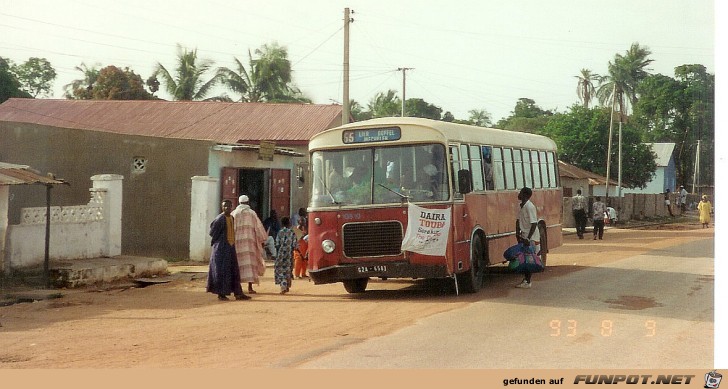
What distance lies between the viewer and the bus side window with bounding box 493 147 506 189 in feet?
47.5

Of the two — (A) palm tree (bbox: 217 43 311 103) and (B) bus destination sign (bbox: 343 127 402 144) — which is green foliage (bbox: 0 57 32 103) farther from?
(B) bus destination sign (bbox: 343 127 402 144)

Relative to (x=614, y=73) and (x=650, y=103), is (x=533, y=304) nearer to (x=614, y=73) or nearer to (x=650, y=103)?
(x=614, y=73)

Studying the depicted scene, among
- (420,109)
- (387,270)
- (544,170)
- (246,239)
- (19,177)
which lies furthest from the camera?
(420,109)

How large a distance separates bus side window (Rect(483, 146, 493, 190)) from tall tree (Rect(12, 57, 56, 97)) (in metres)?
18.2

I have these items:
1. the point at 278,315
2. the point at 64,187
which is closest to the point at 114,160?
the point at 64,187

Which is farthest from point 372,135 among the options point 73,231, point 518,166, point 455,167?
point 73,231

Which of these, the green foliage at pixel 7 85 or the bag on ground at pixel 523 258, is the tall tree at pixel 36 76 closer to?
the green foliage at pixel 7 85

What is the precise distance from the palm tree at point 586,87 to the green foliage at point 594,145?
18904 millimetres

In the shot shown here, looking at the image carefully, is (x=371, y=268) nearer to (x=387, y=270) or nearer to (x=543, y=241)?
(x=387, y=270)

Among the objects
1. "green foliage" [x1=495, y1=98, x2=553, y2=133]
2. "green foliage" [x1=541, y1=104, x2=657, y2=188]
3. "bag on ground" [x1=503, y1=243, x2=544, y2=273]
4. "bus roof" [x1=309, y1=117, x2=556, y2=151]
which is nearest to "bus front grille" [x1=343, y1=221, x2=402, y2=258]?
"bus roof" [x1=309, y1=117, x2=556, y2=151]

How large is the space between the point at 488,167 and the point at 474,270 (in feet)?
5.81

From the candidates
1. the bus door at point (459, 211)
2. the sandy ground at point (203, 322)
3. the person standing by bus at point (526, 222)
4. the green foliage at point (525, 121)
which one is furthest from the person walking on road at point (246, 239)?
the green foliage at point (525, 121)

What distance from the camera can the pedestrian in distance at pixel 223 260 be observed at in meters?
13.1

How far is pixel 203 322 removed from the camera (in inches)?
428
